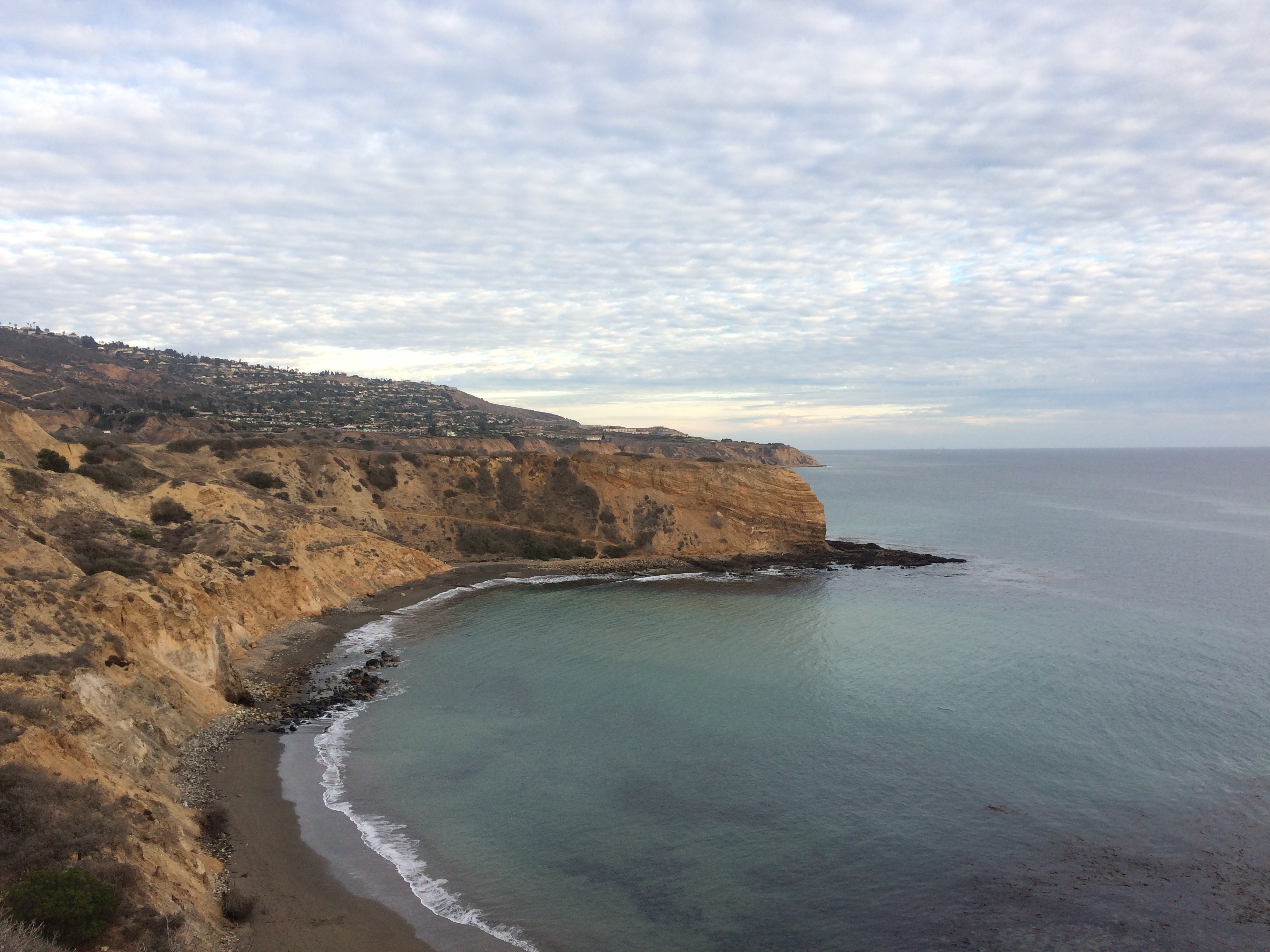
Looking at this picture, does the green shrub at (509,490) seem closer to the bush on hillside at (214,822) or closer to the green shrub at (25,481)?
the green shrub at (25,481)

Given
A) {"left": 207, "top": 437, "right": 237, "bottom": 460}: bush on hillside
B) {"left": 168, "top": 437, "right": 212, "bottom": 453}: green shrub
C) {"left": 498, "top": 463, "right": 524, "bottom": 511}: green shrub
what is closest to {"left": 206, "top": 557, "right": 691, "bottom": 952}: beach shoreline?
{"left": 207, "top": 437, "right": 237, "bottom": 460}: bush on hillside

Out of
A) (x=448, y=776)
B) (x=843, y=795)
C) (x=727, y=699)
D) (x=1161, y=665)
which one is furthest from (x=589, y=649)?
(x=1161, y=665)

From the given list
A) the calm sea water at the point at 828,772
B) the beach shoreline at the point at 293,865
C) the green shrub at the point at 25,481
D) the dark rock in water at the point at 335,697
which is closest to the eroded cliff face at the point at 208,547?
the green shrub at the point at 25,481

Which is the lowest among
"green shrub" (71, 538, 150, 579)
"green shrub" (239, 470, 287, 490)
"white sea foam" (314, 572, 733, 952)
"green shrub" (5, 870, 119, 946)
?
"white sea foam" (314, 572, 733, 952)

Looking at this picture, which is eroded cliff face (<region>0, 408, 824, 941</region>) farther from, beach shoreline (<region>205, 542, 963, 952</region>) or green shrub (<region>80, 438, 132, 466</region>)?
beach shoreline (<region>205, 542, 963, 952</region>)

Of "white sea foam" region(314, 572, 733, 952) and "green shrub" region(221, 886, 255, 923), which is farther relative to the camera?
"white sea foam" region(314, 572, 733, 952)

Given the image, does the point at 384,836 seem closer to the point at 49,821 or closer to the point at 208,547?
the point at 49,821

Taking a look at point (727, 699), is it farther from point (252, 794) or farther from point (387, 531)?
point (387, 531)
